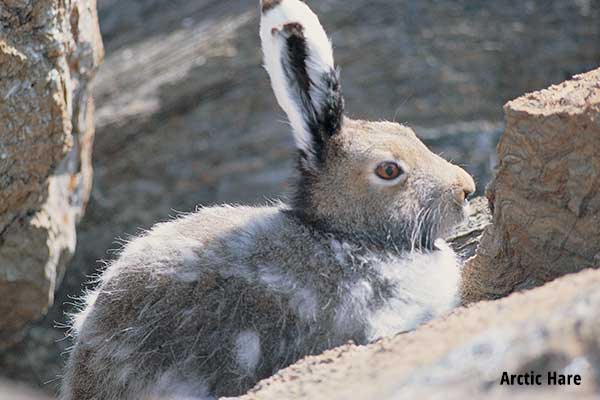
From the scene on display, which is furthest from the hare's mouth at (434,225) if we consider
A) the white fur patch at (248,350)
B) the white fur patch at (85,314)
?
the white fur patch at (85,314)

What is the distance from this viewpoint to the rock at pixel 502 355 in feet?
8.91

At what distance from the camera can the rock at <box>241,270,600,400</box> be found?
2.71m

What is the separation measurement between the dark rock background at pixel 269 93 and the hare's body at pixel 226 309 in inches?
246

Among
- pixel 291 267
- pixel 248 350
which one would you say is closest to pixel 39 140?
pixel 291 267

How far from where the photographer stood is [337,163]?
521 centimetres

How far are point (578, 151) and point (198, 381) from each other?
2.03m

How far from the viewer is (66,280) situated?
10.4 meters

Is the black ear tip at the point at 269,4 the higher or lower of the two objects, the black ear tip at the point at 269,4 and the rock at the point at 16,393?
the higher

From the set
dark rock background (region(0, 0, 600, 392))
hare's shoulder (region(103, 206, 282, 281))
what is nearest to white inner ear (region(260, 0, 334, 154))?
hare's shoulder (region(103, 206, 282, 281))

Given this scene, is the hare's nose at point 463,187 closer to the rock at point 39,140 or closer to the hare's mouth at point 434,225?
the hare's mouth at point 434,225

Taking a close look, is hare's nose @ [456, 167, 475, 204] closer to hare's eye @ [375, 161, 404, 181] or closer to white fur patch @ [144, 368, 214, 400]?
hare's eye @ [375, 161, 404, 181]

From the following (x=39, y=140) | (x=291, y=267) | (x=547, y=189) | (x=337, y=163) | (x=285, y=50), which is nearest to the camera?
(x=547, y=189)

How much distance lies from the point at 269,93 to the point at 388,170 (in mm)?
6353

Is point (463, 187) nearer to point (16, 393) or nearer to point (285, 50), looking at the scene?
point (285, 50)
